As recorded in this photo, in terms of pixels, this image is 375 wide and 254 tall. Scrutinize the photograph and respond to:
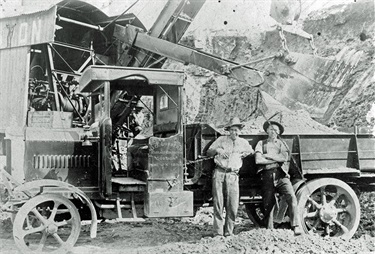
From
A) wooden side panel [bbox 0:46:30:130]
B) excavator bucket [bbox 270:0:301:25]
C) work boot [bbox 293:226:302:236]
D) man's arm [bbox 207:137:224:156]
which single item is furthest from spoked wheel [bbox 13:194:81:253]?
excavator bucket [bbox 270:0:301:25]

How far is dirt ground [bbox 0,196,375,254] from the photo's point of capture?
18.5 ft

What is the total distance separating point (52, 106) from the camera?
10445 mm

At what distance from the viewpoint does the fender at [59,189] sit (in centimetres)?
553

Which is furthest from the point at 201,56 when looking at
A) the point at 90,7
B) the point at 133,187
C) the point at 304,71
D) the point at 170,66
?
the point at 170,66

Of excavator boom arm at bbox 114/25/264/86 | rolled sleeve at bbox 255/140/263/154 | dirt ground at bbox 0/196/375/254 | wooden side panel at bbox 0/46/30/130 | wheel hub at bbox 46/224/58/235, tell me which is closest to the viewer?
wheel hub at bbox 46/224/58/235

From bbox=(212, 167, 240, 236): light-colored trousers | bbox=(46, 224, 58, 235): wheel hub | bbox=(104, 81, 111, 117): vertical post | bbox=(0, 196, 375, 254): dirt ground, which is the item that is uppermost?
bbox=(104, 81, 111, 117): vertical post

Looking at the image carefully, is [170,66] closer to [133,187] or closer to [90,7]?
[90,7]

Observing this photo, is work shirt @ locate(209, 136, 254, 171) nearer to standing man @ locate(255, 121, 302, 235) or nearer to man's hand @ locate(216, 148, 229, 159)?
man's hand @ locate(216, 148, 229, 159)

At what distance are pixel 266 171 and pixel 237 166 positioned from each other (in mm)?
519

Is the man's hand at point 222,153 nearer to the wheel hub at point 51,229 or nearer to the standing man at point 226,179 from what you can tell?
the standing man at point 226,179

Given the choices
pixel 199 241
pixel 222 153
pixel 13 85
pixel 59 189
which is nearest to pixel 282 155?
pixel 222 153

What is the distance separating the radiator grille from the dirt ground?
1.14 meters

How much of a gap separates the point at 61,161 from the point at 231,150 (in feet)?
7.85

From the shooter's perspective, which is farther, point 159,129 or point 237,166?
point 159,129
